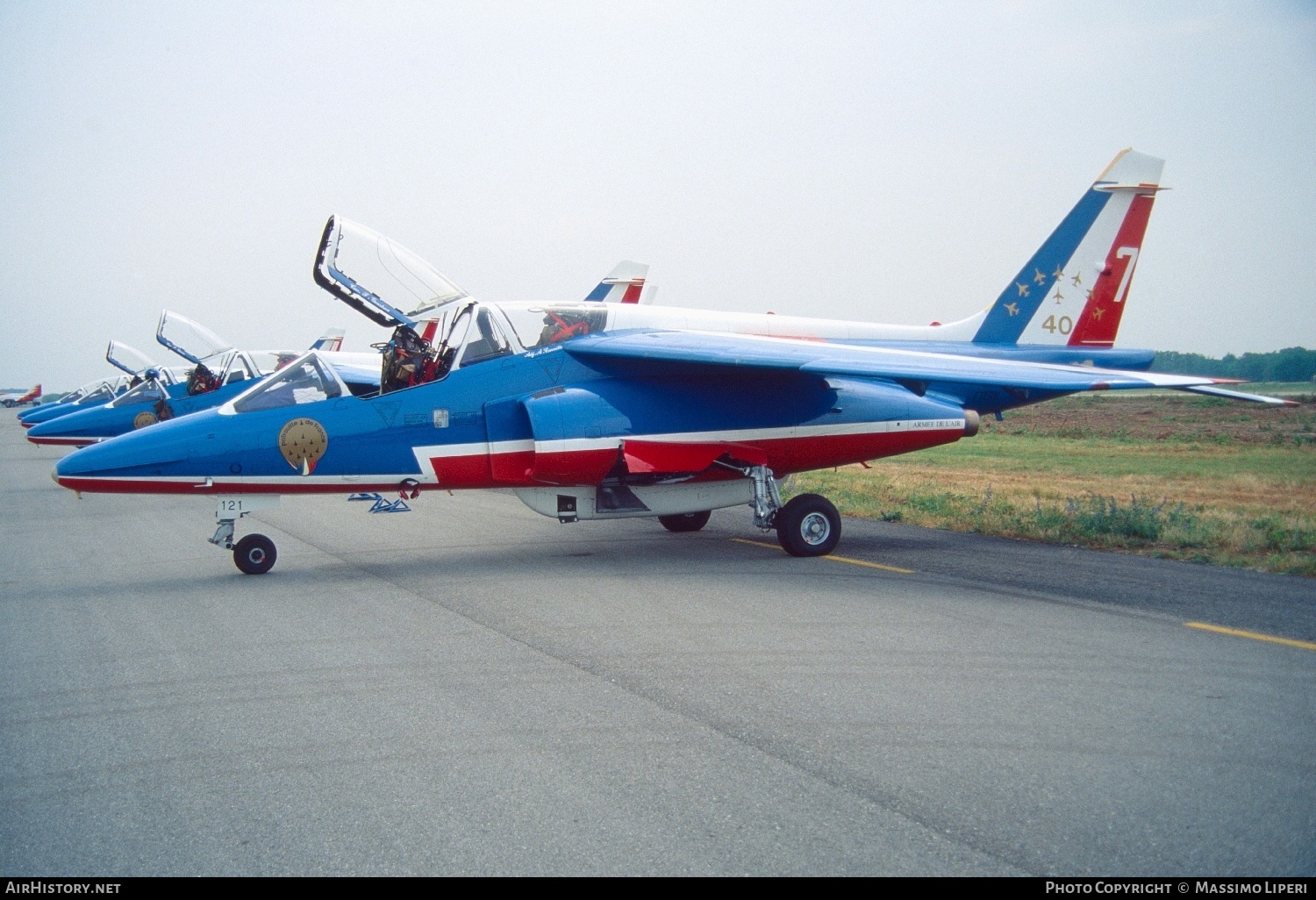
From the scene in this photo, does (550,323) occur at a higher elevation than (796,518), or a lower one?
higher

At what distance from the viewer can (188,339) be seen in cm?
2284

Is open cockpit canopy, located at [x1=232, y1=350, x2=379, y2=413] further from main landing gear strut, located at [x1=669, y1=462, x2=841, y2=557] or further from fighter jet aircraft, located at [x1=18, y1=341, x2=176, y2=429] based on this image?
fighter jet aircraft, located at [x1=18, y1=341, x2=176, y2=429]

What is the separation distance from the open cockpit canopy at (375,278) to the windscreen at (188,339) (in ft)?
45.2

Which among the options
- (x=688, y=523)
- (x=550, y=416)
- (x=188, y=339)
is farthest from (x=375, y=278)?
(x=188, y=339)

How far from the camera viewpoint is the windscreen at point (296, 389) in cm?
964

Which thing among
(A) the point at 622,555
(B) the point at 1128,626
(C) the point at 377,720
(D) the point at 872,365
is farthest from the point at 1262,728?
(A) the point at 622,555

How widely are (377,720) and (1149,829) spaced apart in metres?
3.46

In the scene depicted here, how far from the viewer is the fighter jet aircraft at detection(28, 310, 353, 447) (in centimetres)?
2223

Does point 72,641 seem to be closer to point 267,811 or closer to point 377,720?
point 377,720

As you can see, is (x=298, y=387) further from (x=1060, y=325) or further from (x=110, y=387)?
(x=110, y=387)

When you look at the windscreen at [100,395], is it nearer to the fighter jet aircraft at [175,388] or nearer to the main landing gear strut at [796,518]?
the fighter jet aircraft at [175,388]

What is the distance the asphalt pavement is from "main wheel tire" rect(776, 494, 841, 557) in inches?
37.0

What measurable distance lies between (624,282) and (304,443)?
16773 mm

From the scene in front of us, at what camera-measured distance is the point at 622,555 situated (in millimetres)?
10469
